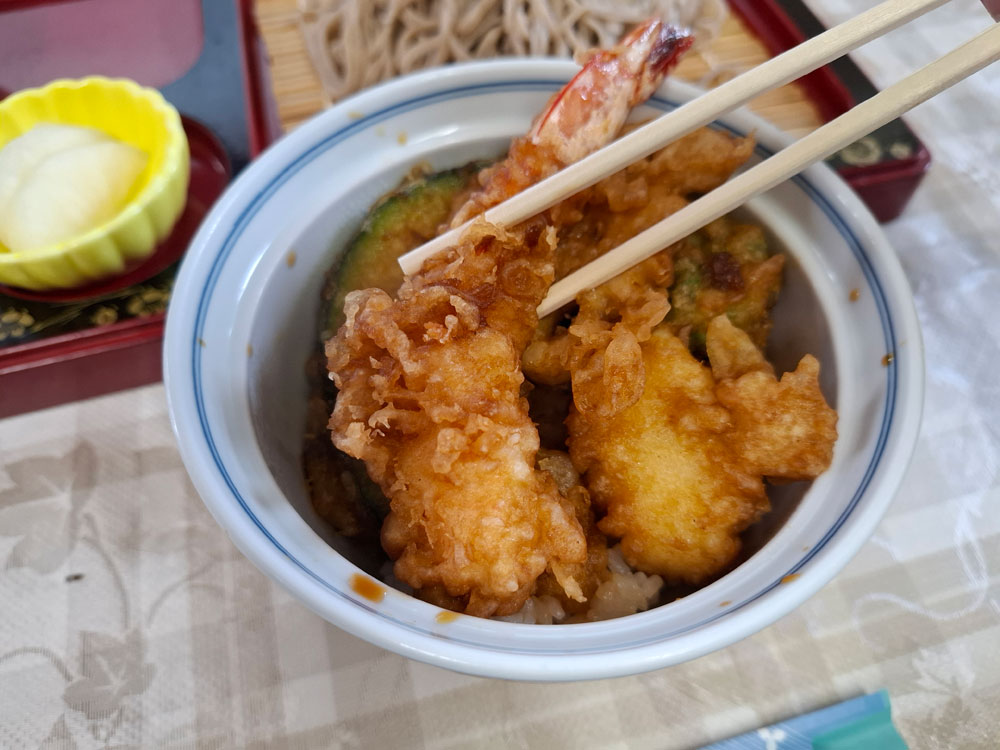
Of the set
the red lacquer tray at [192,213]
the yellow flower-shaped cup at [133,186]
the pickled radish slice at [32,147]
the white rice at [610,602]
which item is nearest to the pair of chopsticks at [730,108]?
the white rice at [610,602]

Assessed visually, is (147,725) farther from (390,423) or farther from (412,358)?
(412,358)

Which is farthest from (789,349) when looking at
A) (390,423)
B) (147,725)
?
(147,725)

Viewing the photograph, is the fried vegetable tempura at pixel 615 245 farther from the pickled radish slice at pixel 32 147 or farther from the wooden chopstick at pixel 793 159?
the pickled radish slice at pixel 32 147

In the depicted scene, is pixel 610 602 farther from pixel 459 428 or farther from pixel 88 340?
pixel 88 340

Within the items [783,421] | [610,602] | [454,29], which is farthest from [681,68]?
[610,602]

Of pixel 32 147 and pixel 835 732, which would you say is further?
pixel 32 147

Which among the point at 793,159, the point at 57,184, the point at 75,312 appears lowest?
the point at 75,312

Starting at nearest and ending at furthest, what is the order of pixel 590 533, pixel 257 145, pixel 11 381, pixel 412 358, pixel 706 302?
pixel 412 358
pixel 590 533
pixel 706 302
pixel 11 381
pixel 257 145
